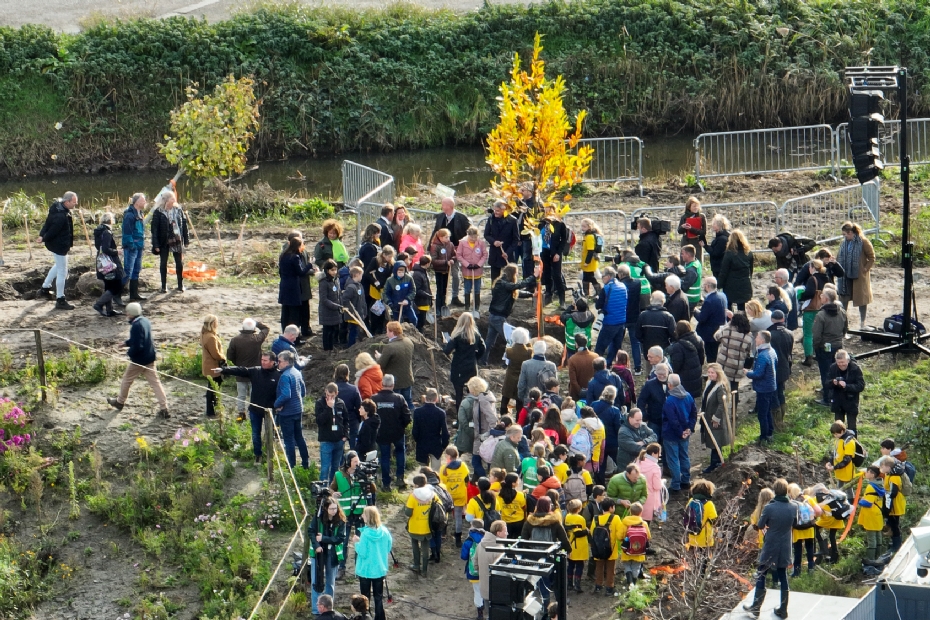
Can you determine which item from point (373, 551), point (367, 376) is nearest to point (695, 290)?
point (367, 376)

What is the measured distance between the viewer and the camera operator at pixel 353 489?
13.6 metres

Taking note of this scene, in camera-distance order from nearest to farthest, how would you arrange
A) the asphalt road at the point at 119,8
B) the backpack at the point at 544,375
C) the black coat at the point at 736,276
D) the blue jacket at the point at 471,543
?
the blue jacket at the point at 471,543, the backpack at the point at 544,375, the black coat at the point at 736,276, the asphalt road at the point at 119,8

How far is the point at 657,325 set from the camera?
55.6ft

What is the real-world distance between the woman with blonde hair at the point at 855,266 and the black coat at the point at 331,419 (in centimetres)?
747

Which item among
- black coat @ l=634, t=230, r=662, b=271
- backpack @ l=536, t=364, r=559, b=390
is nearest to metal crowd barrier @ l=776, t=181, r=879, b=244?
black coat @ l=634, t=230, r=662, b=271

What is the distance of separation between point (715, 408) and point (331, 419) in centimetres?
430

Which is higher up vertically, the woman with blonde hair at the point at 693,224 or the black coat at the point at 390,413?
the woman with blonde hair at the point at 693,224

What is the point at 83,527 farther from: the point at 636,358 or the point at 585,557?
the point at 636,358

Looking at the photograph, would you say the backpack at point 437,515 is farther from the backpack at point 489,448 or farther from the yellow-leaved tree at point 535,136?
the yellow-leaved tree at point 535,136

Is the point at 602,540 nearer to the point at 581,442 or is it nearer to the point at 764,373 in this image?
the point at 581,442

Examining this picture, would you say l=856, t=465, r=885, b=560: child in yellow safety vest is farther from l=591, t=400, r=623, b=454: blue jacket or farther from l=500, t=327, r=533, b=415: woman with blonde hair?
l=500, t=327, r=533, b=415: woman with blonde hair

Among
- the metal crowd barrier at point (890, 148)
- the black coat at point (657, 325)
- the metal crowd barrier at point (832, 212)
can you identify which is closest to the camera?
the black coat at point (657, 325)

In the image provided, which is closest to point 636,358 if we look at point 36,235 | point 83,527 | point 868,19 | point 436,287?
point 436,287

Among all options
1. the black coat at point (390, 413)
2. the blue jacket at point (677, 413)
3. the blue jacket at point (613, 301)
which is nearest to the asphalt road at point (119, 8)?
the blue jacket at point (613, 301)
